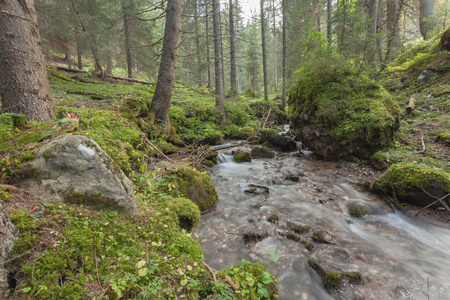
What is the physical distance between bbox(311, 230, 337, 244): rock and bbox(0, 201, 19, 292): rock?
4.13 meters

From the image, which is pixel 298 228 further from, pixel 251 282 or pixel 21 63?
pixel 21 63

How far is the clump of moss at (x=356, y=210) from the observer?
4.51 meters

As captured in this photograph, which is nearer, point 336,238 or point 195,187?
point 336,238

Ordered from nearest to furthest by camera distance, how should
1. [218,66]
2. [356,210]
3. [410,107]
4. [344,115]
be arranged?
1. [356,210]
2. [344,115]
3. [410,107]
4. [218,66]

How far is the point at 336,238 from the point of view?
3.81 metres

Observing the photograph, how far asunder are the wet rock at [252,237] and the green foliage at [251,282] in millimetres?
1411

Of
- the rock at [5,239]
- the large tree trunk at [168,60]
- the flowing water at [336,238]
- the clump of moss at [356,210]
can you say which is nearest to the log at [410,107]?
the flowing water at [336,238]

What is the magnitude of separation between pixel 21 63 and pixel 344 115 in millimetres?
9594

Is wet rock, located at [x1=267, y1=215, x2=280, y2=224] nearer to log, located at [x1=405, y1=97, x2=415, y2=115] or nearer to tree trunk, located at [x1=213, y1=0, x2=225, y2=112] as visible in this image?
tree trunk, located at [x1=213, y1=0, x2=225, y2=112]

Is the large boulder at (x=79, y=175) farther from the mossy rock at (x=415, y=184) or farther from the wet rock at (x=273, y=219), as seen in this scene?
the mossy rock at (x=415, y=184)

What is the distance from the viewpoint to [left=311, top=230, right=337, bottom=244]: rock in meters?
3.66

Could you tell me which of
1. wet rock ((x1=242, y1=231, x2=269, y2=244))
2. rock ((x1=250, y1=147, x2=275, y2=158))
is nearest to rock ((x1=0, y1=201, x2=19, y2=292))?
wet rock ((x1=242, y1=231, x2=269, y2=244))

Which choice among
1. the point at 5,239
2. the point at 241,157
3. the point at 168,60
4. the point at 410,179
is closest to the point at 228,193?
the point at 241,157

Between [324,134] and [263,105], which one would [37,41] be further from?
[263,105]
